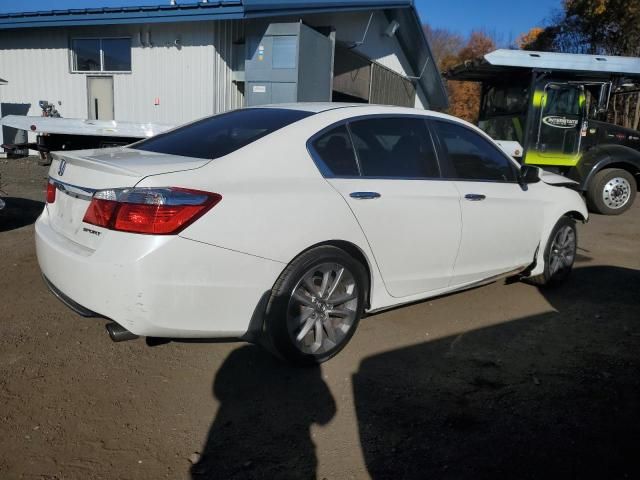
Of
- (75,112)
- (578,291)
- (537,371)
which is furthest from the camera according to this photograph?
(75,112)

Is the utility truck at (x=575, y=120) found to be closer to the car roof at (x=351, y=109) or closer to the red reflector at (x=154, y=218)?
the car roof at (x=351, y=109)

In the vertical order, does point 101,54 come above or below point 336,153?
above

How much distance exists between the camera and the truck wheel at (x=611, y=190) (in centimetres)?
970

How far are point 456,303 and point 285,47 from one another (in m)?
8.77

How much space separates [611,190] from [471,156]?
677 centimetres

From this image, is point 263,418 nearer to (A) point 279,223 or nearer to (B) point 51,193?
(A) point 279,223

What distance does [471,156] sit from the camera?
169 inches

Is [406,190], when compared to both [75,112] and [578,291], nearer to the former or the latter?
[578,291]

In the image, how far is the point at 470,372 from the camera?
3.47m

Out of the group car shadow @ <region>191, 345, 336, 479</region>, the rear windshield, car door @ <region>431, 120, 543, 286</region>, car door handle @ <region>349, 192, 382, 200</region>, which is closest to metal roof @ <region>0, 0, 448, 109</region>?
the rear windshield

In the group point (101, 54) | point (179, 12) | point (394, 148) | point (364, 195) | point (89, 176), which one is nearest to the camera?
point (89, 176)

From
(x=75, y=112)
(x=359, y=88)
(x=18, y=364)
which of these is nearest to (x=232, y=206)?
(x=18, y=364)

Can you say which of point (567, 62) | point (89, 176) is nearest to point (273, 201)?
point (89, 176)

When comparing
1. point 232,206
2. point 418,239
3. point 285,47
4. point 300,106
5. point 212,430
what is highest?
point 285,47
